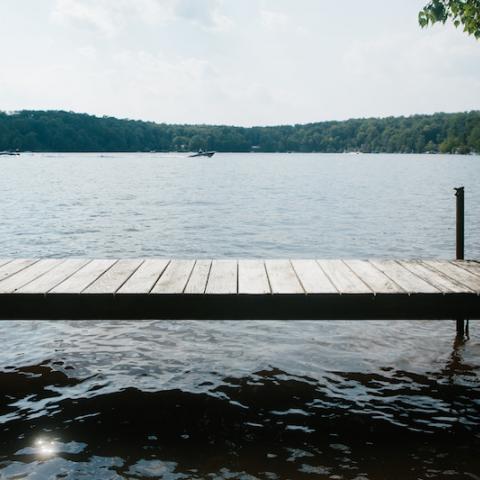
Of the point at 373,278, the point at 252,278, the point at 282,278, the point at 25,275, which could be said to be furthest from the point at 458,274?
the point at 25,275

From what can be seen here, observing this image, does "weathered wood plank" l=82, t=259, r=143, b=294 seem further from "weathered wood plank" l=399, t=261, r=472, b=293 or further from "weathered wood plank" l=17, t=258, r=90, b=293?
"weathered wood plank" l=399, t=261, r=472, b=293

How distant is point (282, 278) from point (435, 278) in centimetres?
192

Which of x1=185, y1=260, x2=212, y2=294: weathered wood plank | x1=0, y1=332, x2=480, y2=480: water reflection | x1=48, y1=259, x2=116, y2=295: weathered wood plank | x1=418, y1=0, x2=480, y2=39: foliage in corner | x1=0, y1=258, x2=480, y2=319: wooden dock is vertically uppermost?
x1=418, y1=0, x2=480, y2=39: foliage in corner

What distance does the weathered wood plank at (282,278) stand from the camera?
20.3ft

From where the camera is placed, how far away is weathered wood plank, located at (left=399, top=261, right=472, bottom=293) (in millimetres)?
6238

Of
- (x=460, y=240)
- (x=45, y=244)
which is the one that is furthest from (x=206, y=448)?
(x=45, y=244)

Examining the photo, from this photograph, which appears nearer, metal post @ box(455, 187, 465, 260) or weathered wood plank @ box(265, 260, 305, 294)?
weathered wood plank @ box(265, 260, 305, 294)

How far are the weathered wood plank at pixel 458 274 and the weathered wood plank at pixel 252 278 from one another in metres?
2.36

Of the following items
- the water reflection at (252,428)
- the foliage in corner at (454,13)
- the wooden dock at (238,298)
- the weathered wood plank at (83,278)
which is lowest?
the water reflection at (252,428)

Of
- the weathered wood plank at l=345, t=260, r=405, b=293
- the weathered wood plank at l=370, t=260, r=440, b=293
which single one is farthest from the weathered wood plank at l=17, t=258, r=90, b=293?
the weathered wood plank at l=370, t=260, r=440, b=293

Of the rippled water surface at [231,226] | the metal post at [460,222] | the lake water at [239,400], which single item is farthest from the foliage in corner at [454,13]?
the rippled water surface at [231,226]

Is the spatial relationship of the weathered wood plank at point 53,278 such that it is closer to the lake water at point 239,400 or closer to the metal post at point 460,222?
the lake water at point 239,400

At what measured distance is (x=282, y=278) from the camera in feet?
22.2

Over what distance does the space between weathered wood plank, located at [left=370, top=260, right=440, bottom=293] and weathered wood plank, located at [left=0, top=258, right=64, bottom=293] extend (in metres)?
4.43
